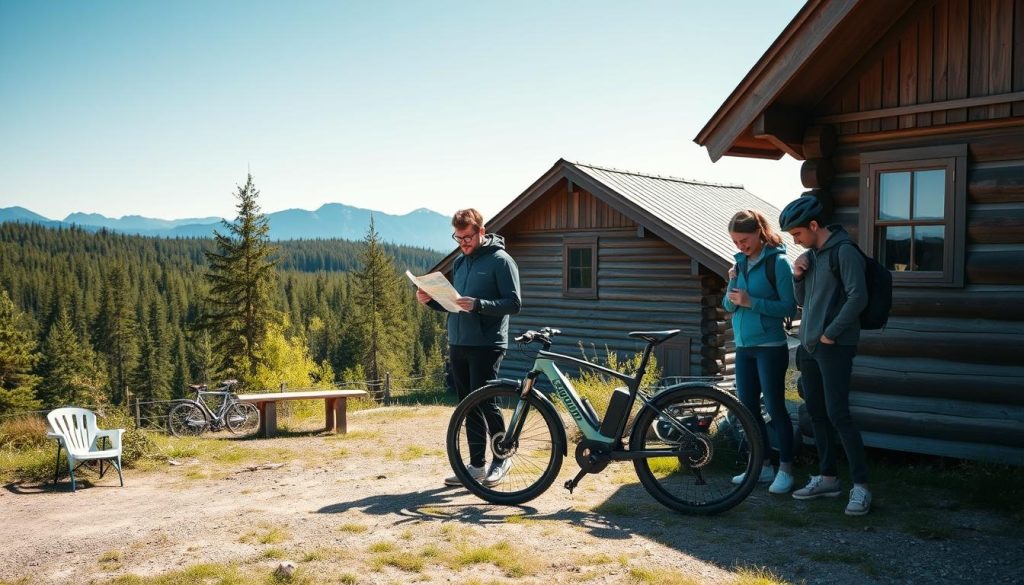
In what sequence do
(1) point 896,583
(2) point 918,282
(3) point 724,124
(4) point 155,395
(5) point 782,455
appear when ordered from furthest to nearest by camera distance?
1. (4) point 155,395
2. (3) point 724,124
3. (2) point 918,282
4. (5) point 782,455
5. (1) point 896,583

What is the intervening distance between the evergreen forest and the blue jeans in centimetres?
874

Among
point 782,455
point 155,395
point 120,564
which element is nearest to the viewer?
point 120,564

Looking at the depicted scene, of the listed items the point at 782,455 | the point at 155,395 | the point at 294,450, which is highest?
the point at 782,455

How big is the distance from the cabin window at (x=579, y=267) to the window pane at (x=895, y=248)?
33.2 feet

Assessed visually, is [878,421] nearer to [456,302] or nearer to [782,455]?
[782,455]

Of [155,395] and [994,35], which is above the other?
[994,35]

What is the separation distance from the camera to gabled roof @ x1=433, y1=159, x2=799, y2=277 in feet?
→ 47.8

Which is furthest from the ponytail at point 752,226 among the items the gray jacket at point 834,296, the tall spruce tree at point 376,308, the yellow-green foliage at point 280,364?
the tall spruce tree at point 376,308

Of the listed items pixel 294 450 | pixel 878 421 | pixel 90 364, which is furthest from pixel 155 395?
pixel 878 421

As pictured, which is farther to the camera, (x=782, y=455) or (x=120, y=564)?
(x=782, y=455)

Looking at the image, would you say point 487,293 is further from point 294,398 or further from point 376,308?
point 376,308

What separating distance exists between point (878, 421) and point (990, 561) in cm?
273

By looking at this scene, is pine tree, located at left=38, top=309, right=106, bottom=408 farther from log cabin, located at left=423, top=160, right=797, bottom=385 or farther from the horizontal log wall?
log cabin, located at left=423, top=160, right=797, bottom=385

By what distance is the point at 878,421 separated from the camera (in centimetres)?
704
